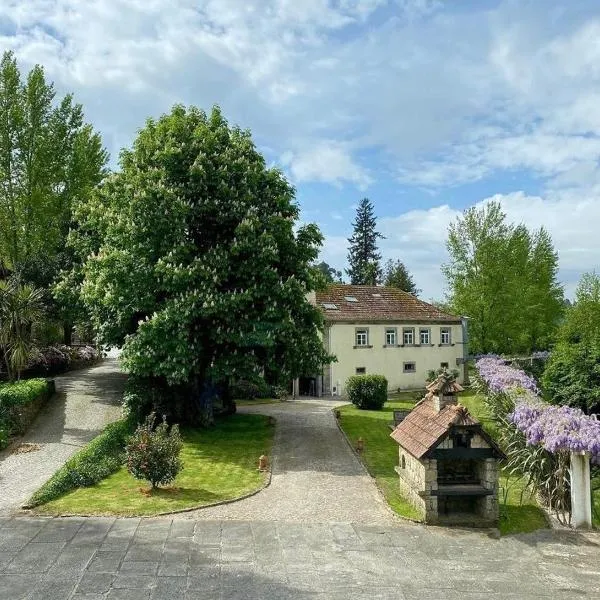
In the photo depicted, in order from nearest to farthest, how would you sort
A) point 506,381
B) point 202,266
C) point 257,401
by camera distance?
1. point 202,266
2. point 506,381
3. point 257,401

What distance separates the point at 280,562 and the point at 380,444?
36.3 feet

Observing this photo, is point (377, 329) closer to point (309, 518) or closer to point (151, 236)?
point (151, 236)

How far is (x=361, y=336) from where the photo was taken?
3612 centimetres

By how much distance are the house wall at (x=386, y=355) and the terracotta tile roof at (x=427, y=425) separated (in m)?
18.0

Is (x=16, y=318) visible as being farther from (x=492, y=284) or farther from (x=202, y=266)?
(x=492, y=284)

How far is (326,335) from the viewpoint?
34906 mm

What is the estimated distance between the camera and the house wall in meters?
35.2

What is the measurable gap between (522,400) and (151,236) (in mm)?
13803

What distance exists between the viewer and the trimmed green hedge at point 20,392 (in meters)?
20.2

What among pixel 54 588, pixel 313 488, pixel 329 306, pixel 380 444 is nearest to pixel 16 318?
A: pixel 313 488

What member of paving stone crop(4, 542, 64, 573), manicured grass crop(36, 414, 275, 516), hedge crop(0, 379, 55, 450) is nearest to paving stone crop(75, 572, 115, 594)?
paving stone crop(4, 542, 64, 573)

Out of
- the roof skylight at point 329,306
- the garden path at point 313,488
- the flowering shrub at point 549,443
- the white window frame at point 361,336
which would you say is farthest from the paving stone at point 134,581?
the white window frame at point 361,336

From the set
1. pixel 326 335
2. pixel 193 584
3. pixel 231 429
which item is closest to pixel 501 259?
pixel 326 335

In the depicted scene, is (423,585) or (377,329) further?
(377,329)
